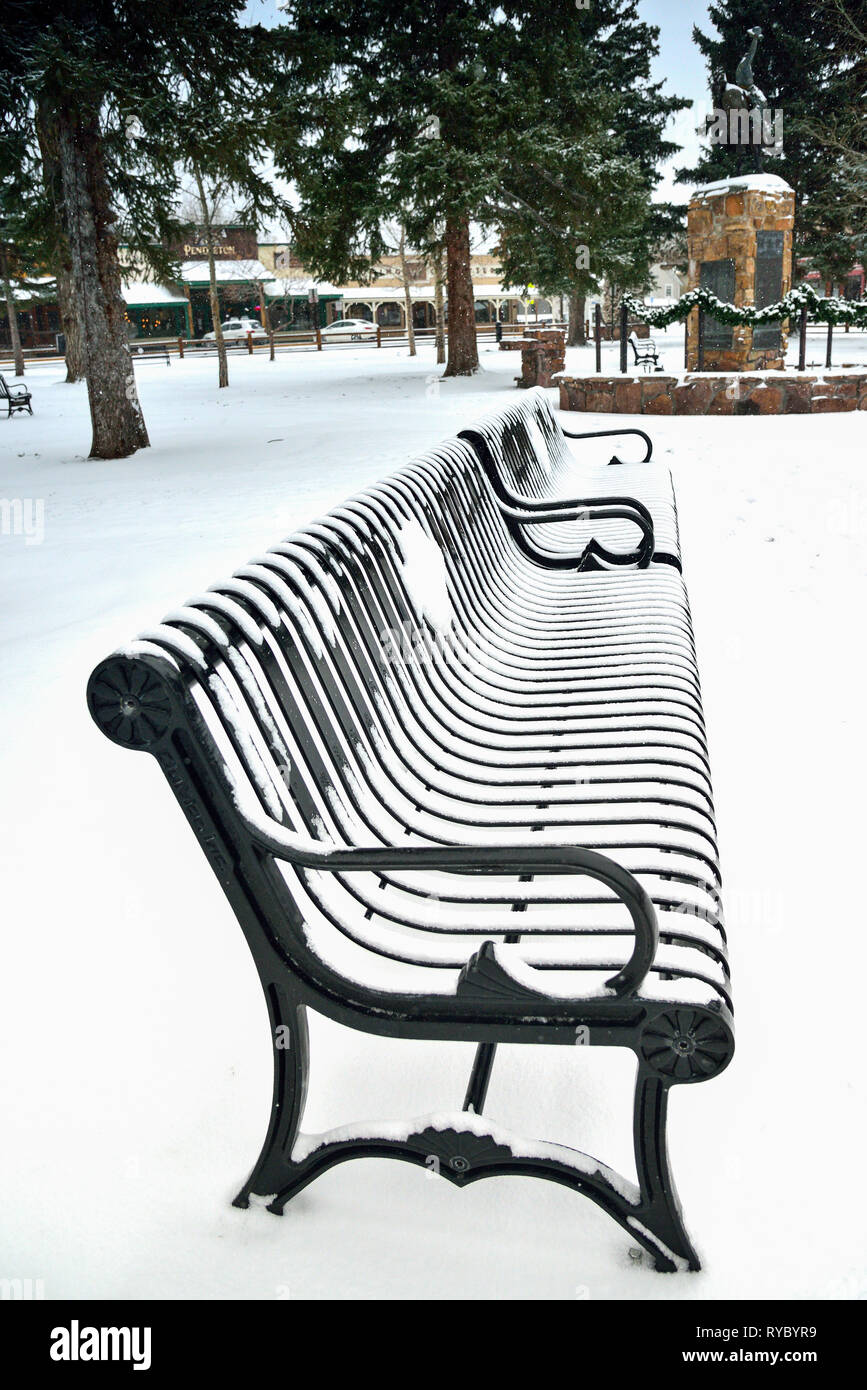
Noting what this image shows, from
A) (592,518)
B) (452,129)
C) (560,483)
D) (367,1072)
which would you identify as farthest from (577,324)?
(367,1072)

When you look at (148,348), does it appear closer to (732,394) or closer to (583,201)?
(583,201)

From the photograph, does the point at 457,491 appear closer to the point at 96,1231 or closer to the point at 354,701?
the point at 354,701

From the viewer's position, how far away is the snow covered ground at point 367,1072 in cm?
185

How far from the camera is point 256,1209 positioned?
1.96m

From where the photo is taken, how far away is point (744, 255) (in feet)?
50.7

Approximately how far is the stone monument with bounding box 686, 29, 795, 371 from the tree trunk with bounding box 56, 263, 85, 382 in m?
13.3

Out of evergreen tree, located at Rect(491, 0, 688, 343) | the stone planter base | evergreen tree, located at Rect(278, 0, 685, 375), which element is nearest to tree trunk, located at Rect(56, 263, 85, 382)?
evergreen tree, located at Rect(278, 0, 685, 375)

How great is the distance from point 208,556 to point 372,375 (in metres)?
20.3

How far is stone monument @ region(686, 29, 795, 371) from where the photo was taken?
1517cm

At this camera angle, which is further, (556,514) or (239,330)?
(239,330)

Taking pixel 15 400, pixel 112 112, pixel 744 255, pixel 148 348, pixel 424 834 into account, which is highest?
pixel 148 348

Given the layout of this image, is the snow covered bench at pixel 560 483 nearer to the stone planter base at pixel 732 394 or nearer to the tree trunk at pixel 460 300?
the stone planter base at pixel 732 394

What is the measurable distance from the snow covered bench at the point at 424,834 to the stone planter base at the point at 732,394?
40.0 feet

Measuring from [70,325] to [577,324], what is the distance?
675 inches
